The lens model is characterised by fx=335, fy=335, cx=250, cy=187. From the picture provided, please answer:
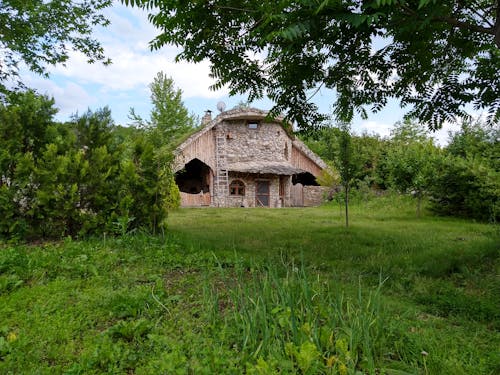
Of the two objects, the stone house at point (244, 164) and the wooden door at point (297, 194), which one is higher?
the stone house at point (244, 164)

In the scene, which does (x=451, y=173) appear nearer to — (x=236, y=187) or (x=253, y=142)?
(x=253, y=142)

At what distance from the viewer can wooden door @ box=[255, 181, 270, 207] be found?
976 inches

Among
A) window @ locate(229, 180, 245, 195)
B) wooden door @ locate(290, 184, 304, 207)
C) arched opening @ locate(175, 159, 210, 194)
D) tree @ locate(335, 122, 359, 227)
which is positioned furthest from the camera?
wooden door @ locate(290, 184, 304, 207)

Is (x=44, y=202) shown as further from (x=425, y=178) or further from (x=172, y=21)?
(x=425, y=178)

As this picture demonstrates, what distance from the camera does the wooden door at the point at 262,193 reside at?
24.8 meters

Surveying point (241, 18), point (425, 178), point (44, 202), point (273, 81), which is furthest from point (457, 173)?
point (44, 202)

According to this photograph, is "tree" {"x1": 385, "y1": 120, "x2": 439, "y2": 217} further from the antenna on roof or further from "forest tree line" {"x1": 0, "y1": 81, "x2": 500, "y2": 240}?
the antenna on roof

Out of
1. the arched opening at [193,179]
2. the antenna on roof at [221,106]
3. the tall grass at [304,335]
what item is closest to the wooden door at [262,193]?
the arched opening at [193,179]

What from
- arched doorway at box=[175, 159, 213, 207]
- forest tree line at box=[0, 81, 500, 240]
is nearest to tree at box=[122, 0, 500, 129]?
forest tree line at box=[0, 81, 500, 240]

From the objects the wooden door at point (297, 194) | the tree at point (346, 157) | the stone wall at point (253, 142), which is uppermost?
the stone wall at point (253, 142)

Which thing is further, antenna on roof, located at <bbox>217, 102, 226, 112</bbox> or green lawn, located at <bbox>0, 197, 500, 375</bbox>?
antenna on roof, located at <bbox>217, 102, 226, 112</bbox>

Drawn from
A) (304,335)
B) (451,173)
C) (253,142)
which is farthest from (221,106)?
(304,335)

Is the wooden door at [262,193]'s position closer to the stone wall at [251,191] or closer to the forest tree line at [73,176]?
the stone wall at [251,191]

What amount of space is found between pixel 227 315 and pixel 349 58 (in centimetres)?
368
